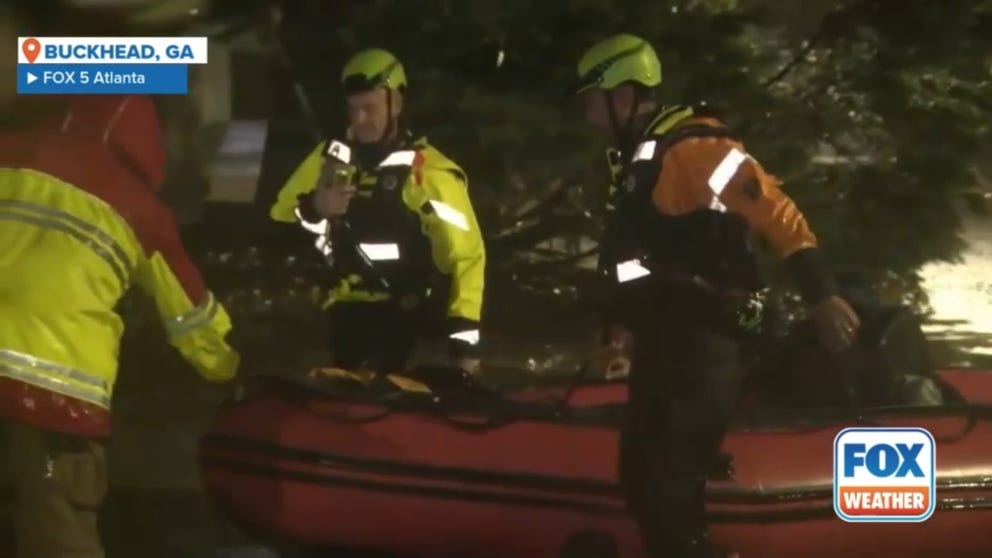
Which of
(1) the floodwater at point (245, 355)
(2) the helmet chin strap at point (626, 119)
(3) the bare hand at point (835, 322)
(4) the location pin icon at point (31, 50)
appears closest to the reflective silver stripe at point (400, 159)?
(1) the floodwater at point (245, 355)

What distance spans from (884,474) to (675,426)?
0.48 meters

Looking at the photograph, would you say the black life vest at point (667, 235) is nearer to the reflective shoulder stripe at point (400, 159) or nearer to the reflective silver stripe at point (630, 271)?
the reflective silver stripe at point (630, 271)

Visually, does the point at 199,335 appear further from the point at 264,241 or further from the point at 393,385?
the point at 393,385

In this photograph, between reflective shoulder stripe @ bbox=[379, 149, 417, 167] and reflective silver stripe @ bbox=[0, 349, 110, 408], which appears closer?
reflective silver stripe @ bbox=[0, 349, 110, 408]

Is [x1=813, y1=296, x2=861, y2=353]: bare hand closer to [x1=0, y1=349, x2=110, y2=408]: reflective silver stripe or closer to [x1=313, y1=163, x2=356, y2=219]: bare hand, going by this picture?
[x1=313, y1=163, x2=356, y2=219]: bare hand

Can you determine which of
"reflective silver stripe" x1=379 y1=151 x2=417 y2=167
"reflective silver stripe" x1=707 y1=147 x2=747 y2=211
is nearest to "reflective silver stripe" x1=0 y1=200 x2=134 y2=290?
"reflective silver stripe" x1=379 y1=151 x2=417 y2=167

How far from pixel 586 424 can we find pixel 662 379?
187mm

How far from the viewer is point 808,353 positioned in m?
2.39

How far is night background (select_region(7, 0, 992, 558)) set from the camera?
7.85 feet

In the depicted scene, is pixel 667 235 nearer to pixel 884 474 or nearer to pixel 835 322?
pixel 835 322

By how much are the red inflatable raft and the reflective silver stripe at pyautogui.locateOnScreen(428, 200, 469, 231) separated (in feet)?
1.11

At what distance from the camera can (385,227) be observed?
245 centimetres

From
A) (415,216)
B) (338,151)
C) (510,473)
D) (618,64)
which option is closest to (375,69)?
(338,151)

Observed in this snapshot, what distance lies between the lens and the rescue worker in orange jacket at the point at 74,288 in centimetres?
229
